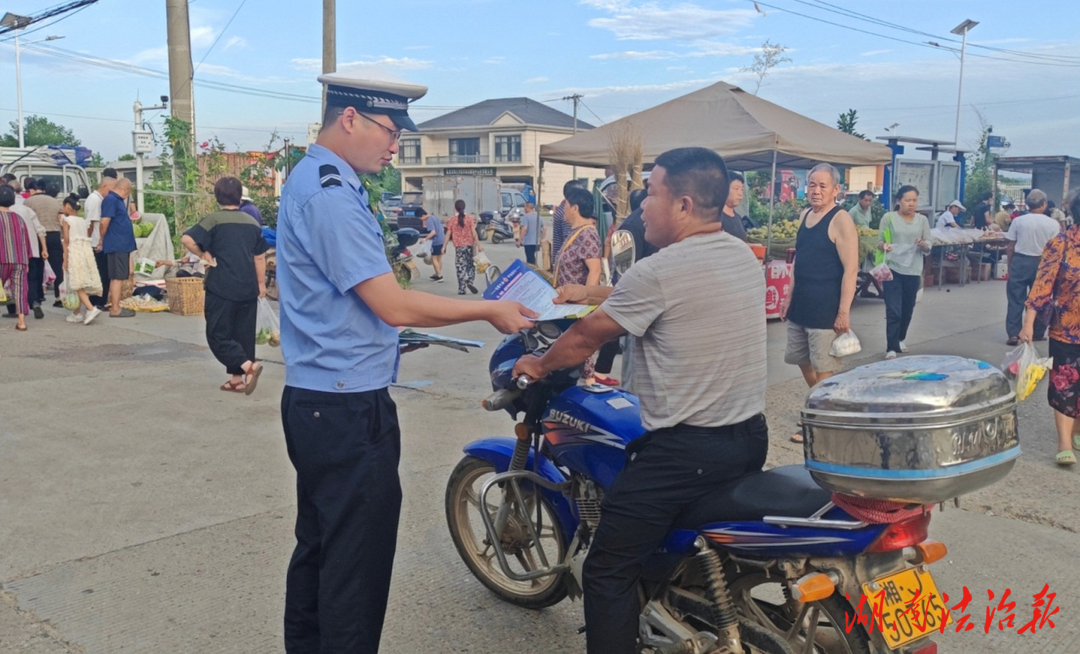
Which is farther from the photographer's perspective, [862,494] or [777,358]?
[777,358]

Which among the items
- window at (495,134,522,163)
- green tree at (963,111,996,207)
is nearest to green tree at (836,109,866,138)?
green tree at (963,111,996,207)

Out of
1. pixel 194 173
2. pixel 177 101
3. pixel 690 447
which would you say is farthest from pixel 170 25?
pixel 690 447

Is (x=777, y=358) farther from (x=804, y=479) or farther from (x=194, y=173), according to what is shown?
(x=194, y=173)

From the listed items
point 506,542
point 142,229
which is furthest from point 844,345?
point 142,229

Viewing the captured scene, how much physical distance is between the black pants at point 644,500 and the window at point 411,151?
243 feet

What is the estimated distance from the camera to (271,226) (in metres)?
14.7

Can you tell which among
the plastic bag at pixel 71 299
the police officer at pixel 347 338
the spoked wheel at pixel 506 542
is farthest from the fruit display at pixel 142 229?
the police officer at pixel 347 338

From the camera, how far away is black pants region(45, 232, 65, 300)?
13.3m

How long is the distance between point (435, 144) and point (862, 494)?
74.5 m

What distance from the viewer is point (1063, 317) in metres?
5.80

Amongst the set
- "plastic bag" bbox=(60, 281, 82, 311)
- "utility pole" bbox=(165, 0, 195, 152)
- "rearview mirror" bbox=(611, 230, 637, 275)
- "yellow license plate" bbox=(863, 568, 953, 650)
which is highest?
"utility pole" bbox=(165, 0, 195, 152)

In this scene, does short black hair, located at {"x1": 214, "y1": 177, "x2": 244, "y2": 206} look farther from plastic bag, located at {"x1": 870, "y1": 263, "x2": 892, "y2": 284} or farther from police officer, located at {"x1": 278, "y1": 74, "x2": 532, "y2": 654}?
plastic bag, located at {"x1": 870, "y1": 263, "x2": 892, "y2": 284}

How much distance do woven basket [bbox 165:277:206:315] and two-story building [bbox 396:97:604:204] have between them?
2075 inches

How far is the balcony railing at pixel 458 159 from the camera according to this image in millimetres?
72188
